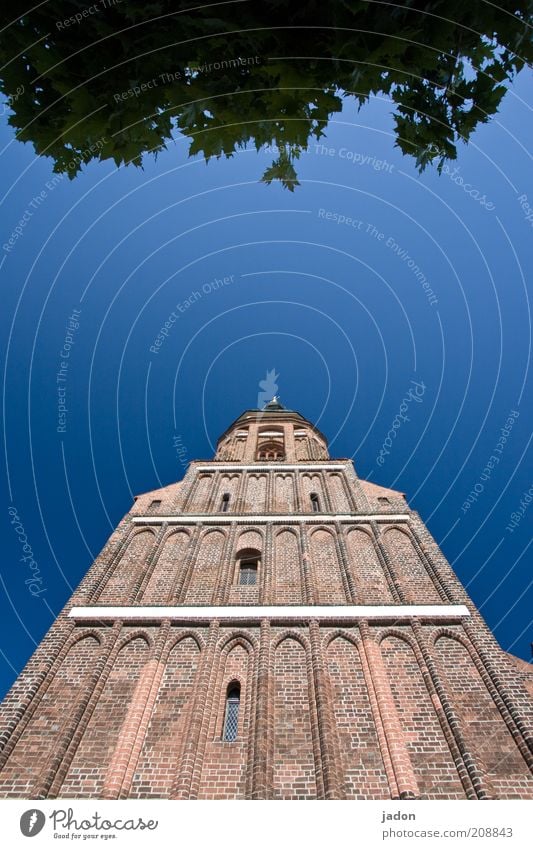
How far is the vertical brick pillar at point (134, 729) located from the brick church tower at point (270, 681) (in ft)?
0.08

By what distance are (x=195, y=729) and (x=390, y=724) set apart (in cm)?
295

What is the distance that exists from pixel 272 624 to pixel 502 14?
917 centimetres

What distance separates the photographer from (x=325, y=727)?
273 inches

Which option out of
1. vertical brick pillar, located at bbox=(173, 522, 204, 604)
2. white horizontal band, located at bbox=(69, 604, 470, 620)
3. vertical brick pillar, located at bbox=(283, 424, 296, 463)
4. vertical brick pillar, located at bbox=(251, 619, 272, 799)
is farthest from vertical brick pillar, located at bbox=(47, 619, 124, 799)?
vertical brick pillar, located at bbox=(283, 424, 296, 463)

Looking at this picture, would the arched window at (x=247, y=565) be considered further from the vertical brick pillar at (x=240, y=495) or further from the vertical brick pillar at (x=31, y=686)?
the vertical brick pillar at (x=31, y=686)

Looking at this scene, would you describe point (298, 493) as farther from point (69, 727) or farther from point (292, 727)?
point (69, 727)

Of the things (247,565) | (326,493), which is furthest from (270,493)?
(247,565)

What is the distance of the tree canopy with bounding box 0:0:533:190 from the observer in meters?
3.85

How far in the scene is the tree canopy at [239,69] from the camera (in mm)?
3846

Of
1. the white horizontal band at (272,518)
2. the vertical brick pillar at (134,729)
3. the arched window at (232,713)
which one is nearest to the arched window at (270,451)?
the white horizontal band at (272,518)

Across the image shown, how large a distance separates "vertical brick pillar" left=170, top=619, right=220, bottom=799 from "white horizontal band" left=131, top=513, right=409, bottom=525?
14.7 ft

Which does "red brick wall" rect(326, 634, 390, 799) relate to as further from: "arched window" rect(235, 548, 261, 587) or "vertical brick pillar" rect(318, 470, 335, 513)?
"vertical brick pillar" rect(318, 470, 335, 513)

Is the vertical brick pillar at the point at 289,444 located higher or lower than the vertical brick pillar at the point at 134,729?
higher

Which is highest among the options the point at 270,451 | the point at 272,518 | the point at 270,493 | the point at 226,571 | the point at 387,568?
the point at 270,451
